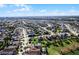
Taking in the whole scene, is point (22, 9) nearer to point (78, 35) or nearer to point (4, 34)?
point (4, 34)

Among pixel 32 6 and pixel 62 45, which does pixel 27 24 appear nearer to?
pixel 32 6

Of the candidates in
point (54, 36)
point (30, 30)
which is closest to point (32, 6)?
point (30, 30)

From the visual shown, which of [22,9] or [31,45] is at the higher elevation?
[22,9]

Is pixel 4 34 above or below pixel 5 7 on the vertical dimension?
below

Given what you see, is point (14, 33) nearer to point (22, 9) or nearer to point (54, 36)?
point (22, 9)

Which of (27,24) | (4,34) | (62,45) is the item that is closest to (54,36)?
(62,45)
